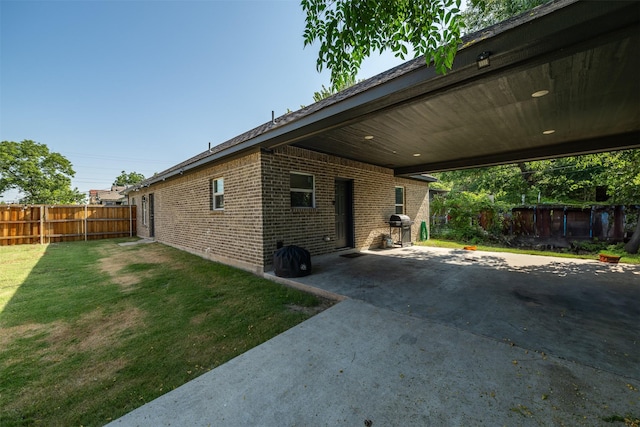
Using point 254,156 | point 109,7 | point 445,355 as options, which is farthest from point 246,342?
point 109,7

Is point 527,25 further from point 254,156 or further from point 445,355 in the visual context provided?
point 254,156

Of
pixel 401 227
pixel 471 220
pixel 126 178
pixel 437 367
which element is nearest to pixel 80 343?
pixel 437 367

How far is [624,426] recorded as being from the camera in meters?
1.49

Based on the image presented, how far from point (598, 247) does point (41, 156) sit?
136 ft

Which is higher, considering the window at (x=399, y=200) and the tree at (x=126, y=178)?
the tree at (x=126, y=178)

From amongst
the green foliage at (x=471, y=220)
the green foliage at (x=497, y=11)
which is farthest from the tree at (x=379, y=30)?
the green foliage at (x=471, y=220)

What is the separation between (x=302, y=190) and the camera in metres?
6.39

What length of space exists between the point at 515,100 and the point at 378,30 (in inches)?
107

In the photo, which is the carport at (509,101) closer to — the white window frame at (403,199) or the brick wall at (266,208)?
the brick wall at (266,208)

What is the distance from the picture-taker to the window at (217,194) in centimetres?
706

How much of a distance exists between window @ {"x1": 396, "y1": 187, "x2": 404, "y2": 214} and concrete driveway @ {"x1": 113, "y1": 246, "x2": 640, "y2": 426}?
246 inches

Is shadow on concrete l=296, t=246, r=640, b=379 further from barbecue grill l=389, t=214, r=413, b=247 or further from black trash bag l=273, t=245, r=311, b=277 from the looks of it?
barbecue grill l=389, t=214, r=413, b=247

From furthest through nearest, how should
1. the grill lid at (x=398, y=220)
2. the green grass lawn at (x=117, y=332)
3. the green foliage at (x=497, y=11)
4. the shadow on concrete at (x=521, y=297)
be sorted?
the green foliage at (x=497, y=11), the grill lid at (x=398, y=220), the shadow on concrete at (x=521, y=297), the green grass lawn at (x=117, y=332)

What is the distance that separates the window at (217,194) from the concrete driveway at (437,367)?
15.3ft
